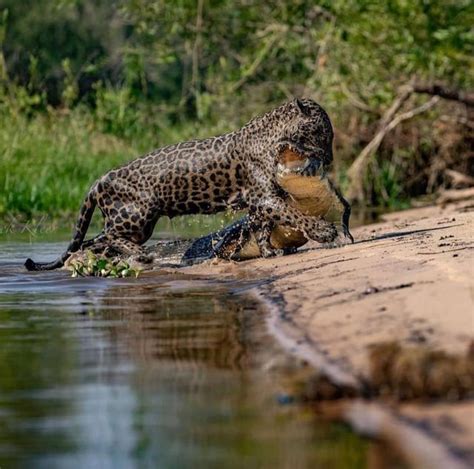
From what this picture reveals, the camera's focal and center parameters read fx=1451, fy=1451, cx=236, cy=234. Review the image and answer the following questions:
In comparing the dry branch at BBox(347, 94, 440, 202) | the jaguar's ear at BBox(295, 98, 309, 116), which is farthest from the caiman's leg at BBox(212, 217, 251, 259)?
the dry branch at BBox(347, 94, 440, 202)

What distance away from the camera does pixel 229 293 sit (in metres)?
8.66

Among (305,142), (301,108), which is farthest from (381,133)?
(305,142)

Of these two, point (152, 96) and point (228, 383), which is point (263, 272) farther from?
point (152, 96)

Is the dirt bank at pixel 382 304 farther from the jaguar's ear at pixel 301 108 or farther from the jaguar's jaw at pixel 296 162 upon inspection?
the jaguar's ear at pixel 301 108

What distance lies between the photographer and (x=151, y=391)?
5.26 metres

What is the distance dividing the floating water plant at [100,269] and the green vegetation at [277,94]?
5733 mm

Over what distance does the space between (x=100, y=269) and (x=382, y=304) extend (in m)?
3.86

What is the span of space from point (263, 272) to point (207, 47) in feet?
42.9

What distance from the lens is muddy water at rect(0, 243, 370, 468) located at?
4.26m

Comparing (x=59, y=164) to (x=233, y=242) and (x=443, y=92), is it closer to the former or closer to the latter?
(x=443, y=92)

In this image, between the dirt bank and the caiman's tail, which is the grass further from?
the dirt bank

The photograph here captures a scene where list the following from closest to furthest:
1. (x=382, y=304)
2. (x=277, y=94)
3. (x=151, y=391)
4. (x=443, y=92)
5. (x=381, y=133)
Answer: (x=151, y=391) < (x=382, y=304) < (x=443, y=92) < (x=381, y=133) < (x=277, y=94)

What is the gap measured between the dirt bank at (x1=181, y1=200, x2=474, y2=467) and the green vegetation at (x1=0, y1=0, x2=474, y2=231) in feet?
20.8

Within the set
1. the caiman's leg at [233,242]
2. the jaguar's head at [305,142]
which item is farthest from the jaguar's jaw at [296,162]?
the caiman's leg at [233,242]
